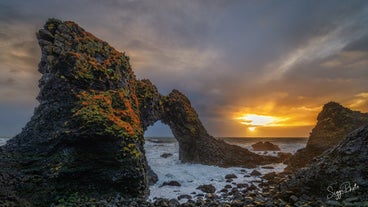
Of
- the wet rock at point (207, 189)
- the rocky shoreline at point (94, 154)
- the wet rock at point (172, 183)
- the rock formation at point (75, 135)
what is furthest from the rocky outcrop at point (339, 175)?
the wet rock at point (172, 183)

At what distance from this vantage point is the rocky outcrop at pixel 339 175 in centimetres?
877

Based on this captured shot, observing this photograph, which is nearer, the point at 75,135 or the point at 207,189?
the point at 75,135

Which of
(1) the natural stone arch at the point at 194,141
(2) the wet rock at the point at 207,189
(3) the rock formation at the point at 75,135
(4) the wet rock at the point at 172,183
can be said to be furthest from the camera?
(1) the natural stone arch at the point at 194,141

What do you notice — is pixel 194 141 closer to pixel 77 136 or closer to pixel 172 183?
pixel 172 183

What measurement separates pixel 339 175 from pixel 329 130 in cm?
1466

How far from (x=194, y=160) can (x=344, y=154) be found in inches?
803

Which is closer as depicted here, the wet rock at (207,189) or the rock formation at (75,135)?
the rock formation at (75,135)

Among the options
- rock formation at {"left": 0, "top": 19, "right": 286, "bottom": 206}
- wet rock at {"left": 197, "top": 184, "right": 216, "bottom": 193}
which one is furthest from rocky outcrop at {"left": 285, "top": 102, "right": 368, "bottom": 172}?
rock formation at {"left": 0, "top": 19, "right": 286, "bottom": 206}

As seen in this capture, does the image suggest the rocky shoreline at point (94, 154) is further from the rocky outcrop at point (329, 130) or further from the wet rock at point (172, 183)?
the rocky outcrop at point (329, 130)

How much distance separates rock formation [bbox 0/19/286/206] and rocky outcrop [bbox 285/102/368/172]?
16.7 meters

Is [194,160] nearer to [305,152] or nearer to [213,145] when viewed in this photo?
[213,145]

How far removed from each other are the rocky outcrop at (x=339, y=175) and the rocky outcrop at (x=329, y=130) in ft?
40.5

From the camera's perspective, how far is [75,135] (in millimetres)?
11562

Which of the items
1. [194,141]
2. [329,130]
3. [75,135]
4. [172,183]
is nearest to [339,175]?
[172,183]
